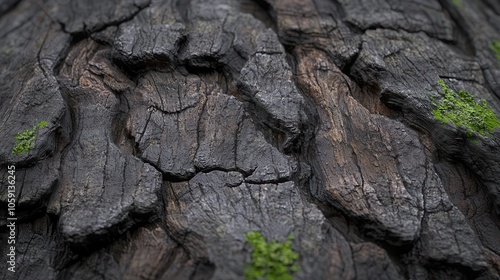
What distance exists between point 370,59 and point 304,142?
84cm

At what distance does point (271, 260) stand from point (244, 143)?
85cm

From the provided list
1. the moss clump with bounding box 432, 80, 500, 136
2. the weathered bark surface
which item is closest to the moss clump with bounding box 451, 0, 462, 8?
the weathered bark surface

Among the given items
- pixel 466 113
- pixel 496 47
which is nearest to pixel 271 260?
pixel 466 113

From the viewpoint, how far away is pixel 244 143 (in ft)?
9.91

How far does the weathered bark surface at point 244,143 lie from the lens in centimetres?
263

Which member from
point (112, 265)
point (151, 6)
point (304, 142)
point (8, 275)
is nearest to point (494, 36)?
point (304, 142)

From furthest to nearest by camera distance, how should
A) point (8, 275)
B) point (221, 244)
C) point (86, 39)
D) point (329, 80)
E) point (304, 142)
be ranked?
point (86, 39) → point (329, 80) → point (304, 142) → point (8, 275) → point (221, 244)

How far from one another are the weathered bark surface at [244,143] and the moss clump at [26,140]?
0.04m

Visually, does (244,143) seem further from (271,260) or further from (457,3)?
(457,3)

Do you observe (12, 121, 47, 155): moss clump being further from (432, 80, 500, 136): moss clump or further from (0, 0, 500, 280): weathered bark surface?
(432, 80, 500, 136): moss clump

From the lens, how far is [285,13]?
381 centimetres

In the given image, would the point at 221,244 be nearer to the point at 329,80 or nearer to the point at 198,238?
the point at 198,238

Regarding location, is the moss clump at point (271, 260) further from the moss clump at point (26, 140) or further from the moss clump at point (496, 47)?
the moss clump at point (496, 47)

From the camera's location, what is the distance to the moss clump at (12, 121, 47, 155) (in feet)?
9.81
